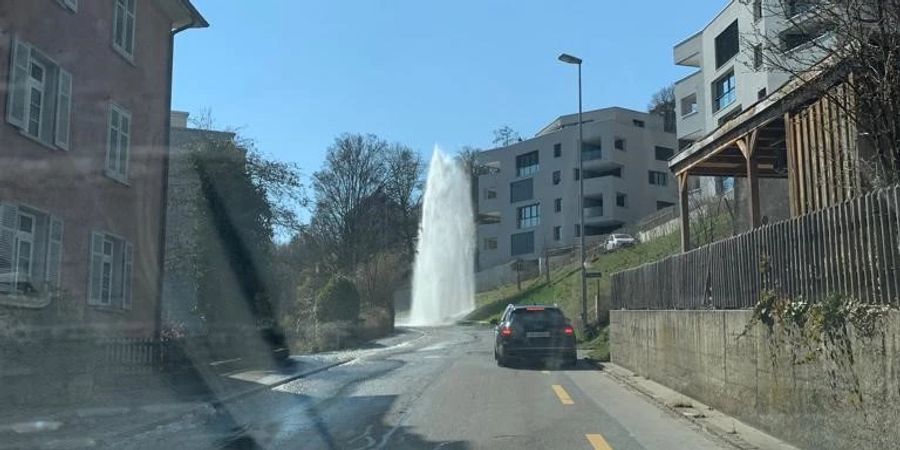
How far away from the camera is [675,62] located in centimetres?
5828

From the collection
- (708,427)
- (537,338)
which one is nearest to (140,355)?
(537,338)

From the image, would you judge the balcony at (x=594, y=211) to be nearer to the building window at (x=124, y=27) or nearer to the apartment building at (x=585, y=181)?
the apartment building at (x=585, y=181)

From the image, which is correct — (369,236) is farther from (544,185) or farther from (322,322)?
(322,322)

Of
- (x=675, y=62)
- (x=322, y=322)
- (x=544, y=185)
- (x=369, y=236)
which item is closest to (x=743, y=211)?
(x=322, y=322)

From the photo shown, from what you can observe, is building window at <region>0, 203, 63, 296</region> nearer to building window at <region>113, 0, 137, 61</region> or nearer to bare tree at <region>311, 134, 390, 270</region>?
building window at <region>113, 0, 137, 61</region>

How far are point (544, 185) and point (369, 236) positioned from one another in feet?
67.4

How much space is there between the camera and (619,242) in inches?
2255

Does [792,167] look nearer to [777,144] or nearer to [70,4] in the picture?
[777,144]

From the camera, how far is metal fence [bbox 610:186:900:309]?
24.0ft

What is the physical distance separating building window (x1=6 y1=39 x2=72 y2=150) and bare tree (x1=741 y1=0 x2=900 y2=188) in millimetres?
13173

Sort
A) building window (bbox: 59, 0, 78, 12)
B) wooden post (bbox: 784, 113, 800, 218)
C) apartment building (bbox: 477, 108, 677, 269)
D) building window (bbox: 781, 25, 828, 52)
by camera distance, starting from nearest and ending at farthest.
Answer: building window (bbox: 781, 25, 828, 52)
wooden post (bbox: 784, 113, 800, 218)
building window (bbox: 59, 0, 78, 12)
apartment building (bbox: 477, 108, 677, 269)

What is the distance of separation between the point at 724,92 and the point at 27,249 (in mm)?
44150

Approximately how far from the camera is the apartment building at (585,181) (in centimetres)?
7550

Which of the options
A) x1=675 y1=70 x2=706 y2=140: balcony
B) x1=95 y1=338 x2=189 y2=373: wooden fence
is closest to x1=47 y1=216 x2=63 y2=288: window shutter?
x1=95 y1=338 x2=189 y2=373: wooden fence
